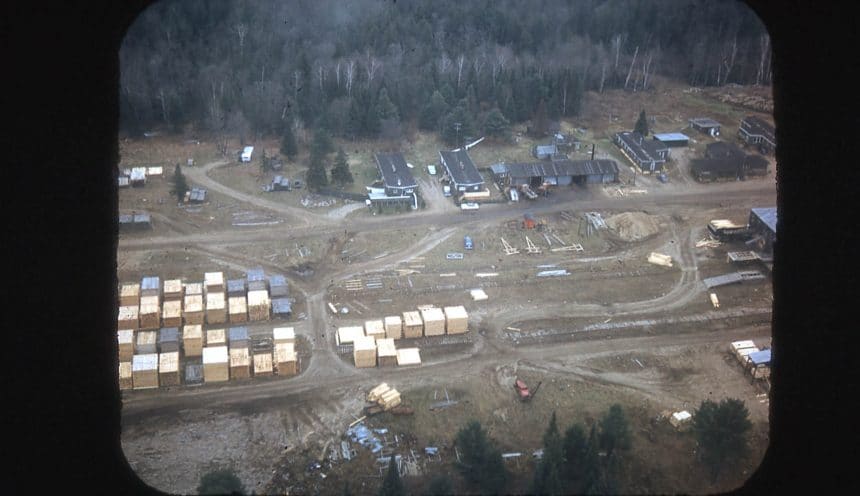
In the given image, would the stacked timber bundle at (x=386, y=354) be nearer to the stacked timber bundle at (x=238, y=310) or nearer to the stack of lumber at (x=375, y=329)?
the stack of lumber at (x=375, y=329)

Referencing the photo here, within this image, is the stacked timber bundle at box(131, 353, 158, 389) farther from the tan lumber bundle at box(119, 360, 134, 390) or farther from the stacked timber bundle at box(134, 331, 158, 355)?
the stacked timber bundle at box(134, 331, 158, 355)

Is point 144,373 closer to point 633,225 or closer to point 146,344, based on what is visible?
point 146,344

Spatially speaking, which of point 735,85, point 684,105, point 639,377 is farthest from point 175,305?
point 735,85

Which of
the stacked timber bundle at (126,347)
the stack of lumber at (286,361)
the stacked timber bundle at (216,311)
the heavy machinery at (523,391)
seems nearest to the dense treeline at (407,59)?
the stacked timber bundle at (216,311)

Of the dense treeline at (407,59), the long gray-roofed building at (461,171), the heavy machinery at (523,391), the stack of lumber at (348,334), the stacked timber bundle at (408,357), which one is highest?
the dense treeline at (407,59)

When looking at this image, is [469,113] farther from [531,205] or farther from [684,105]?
[684,105]

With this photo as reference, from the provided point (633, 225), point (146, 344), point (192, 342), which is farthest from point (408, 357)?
point (633, 225)

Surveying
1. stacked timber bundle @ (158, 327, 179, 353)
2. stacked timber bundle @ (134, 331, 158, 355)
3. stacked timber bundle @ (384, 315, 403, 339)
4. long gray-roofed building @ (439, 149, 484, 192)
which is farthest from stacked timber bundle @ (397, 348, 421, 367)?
long gray-roofed building @ (439, 149, 484, 192)

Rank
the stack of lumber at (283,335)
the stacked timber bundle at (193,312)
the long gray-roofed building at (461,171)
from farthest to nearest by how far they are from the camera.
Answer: the long gray-roofed building at (461,171), the stacked timber bundle at (193,312), the stack of lumber at (283,335)
